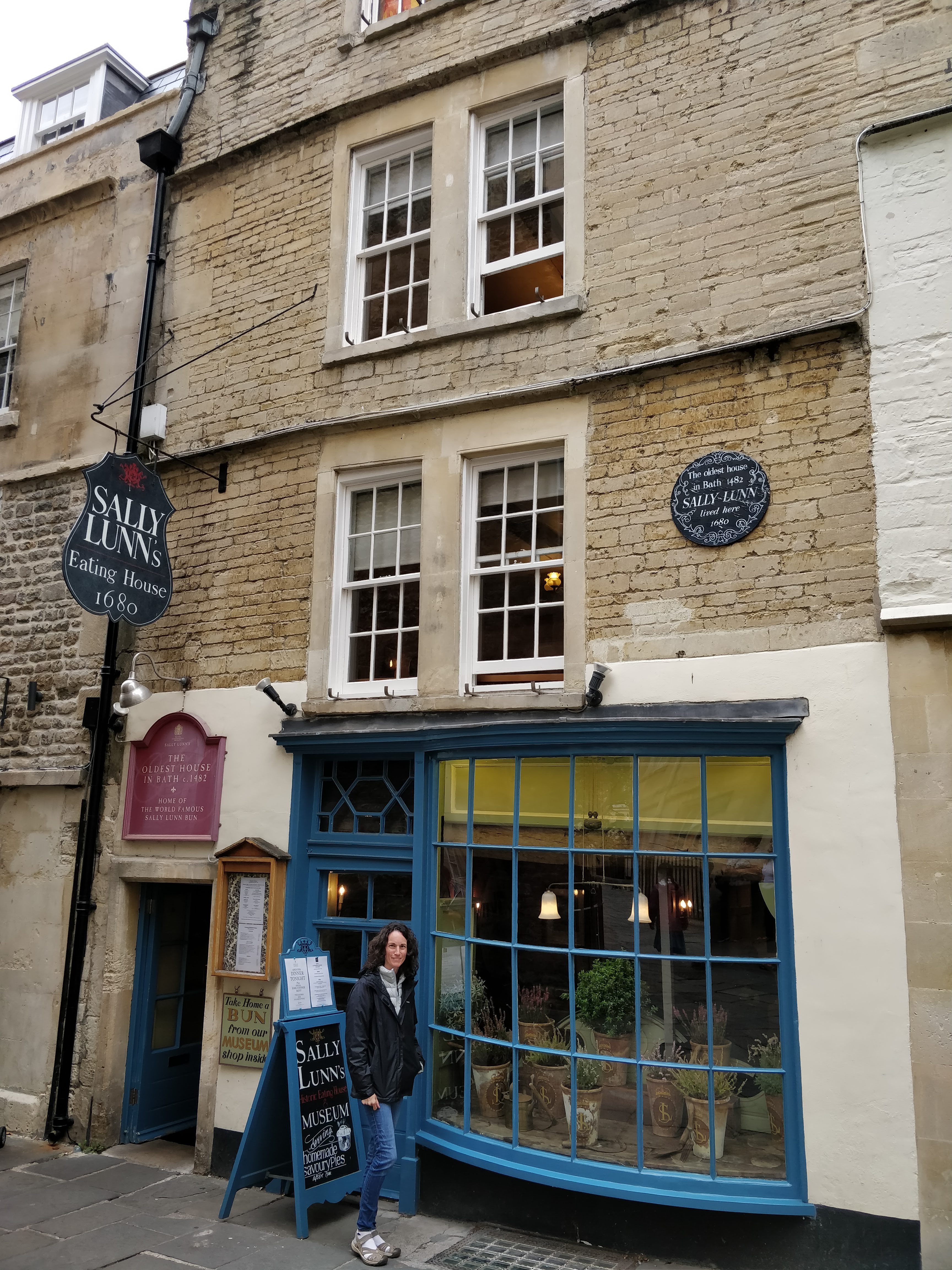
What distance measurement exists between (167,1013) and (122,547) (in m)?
4.35

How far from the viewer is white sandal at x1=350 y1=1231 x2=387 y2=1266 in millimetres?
5773

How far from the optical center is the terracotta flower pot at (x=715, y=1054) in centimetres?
590

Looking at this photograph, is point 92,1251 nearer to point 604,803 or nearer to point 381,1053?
point 381,1053

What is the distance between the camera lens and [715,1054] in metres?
5.93

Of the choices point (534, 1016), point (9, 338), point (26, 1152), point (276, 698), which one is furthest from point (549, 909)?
point (9, 338)

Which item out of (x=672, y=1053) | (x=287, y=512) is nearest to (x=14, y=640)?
(x=287, y=512)

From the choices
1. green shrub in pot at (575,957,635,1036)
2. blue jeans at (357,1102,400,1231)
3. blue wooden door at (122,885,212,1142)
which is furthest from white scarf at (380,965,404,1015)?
blue wooden door at (122,885,212,1142)

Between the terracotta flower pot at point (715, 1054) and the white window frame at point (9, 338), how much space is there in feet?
31.1

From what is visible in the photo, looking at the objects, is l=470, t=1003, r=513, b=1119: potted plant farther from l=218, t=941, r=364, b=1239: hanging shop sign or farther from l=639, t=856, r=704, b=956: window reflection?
l=639, t=856, r=704, b=956: window reflection

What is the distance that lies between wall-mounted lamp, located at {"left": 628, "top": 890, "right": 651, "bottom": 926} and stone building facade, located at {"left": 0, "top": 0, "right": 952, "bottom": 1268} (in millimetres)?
37

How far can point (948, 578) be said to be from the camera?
5742 mm

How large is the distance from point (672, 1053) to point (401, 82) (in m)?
8.15

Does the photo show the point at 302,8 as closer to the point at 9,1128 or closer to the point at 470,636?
the point at 470,636

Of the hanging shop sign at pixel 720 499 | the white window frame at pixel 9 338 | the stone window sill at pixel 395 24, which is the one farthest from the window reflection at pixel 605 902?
the white window frame at pixel 9 338
